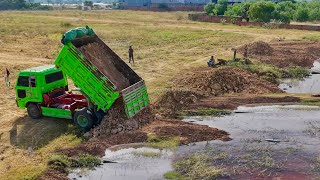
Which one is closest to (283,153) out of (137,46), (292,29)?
(137,46)

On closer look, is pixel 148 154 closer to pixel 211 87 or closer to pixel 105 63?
pixel 105 63

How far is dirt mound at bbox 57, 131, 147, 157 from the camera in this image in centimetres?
1362

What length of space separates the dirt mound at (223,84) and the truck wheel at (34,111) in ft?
28.2

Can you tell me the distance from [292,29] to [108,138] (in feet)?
158

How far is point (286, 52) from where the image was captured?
1412 inches

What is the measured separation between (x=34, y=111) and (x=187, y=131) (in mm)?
6773

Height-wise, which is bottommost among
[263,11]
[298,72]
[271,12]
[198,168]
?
[198,168]

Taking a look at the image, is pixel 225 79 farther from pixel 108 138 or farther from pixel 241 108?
pixel 108 138

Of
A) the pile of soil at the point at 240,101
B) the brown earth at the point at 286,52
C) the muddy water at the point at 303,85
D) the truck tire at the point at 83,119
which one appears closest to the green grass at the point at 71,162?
the truck tire at the point at 83,119

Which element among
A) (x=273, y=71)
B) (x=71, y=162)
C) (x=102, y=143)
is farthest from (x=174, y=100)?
(x=273, y=71)

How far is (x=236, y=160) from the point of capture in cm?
1325

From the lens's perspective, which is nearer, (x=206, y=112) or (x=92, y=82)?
(x=92, y=82)

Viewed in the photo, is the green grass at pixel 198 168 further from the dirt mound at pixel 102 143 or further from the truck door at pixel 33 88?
the truck door at pixel 33 88

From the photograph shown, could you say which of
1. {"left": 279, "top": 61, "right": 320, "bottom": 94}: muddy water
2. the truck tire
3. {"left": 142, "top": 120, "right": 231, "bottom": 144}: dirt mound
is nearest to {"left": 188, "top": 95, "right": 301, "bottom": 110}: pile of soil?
{"left": 279, "top": 61, "right": 320, "bottom": 94}: muddy water
